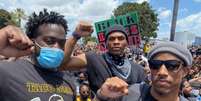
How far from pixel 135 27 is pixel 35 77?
3.91 m

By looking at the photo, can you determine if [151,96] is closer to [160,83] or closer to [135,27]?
[160,83]

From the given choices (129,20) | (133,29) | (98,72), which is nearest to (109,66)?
(98,72)

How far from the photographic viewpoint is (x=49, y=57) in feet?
8.43

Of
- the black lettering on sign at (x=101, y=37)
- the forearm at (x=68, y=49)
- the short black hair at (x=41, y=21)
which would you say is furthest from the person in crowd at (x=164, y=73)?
the black lettering on sign at (x=101, y=37)

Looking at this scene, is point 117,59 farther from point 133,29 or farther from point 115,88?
point 133,29

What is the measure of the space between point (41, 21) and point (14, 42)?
93 cm

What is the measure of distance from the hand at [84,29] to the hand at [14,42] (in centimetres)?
79

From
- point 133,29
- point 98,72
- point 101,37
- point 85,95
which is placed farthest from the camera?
point 85,95

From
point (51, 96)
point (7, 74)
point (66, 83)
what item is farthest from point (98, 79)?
point (7, 74)

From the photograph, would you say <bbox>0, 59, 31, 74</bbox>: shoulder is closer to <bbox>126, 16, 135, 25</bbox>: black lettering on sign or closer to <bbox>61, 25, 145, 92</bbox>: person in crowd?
<bbox>61, 25, 145, 92</bbox>: person in crowd

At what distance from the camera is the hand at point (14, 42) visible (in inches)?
80.2

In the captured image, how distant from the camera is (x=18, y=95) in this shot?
2.44m

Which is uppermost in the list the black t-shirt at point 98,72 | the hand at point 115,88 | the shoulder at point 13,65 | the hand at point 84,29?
the hand at point 84,29

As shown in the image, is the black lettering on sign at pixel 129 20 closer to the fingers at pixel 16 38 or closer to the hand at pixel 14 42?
the hand at pixel 14 42
